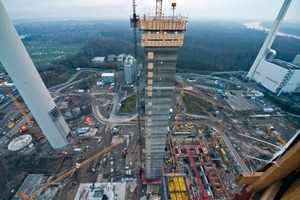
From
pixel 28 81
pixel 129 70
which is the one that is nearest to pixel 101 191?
pixel 28 81

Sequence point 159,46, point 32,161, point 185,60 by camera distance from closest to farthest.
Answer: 1. point 159,46
2. point 32,161
3. point 185,60

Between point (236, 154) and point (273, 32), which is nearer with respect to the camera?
point (236, 154)

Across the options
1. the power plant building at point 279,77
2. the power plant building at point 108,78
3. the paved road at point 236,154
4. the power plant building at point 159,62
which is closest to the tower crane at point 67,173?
the power plant building at point 159,62

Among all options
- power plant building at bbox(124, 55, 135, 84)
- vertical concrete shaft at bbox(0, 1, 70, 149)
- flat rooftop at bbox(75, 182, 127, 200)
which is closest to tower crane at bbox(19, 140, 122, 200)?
flat rooftop at bbox(75, 182, 127, 200)

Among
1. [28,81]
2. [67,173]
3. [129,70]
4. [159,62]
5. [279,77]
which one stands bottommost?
[67,173]

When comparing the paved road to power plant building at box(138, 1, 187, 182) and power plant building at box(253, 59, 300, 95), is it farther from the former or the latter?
power plant building at box(253, 59, 300, 95)

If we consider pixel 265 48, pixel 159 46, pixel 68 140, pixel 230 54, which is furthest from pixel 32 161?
pixel 230 54

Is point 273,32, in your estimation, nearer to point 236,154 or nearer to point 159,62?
point 236,154

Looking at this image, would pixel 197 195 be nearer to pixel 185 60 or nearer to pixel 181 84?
pixel 181 84
